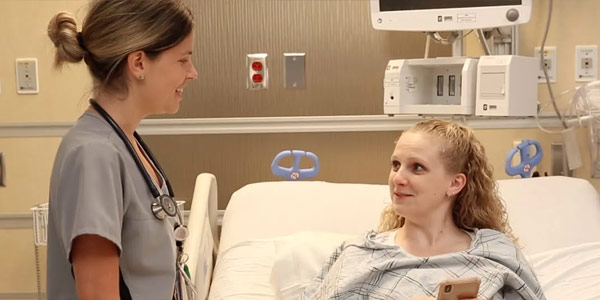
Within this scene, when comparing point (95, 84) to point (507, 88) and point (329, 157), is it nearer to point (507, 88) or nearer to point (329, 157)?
point (507, 88)

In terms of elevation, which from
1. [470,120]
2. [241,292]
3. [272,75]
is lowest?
[241,292]

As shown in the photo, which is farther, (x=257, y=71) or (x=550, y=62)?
(x=257, y=71)

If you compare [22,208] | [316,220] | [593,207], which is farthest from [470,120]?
[22,208]

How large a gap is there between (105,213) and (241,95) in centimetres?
211

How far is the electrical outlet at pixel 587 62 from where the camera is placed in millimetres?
3174

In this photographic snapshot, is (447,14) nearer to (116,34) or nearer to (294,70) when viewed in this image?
(294,70)

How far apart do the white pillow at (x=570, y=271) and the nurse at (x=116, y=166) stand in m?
1.30

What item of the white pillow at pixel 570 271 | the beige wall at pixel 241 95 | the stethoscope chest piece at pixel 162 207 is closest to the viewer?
the stethoscope chest piece at pixel 162 207

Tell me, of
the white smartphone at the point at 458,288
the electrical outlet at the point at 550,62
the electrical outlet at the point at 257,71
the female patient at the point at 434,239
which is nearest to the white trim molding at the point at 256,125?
the electrical outlet at the point at 257,71

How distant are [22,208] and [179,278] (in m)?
2.02

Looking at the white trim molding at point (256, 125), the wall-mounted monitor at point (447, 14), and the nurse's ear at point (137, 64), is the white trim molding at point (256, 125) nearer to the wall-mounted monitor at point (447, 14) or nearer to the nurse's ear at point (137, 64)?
the wall-mounted monitor at point (447, 14)

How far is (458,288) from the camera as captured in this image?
1695 mm

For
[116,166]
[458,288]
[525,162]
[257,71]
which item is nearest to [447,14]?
[525,162]

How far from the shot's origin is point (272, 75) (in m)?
3.33
